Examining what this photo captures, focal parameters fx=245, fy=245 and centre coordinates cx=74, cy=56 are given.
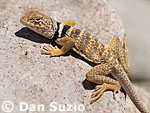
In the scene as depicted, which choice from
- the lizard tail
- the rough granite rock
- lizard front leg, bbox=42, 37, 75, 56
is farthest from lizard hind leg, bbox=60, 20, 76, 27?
the lizard tail

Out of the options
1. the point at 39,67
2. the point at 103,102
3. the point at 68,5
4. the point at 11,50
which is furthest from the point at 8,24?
the point at 103,102

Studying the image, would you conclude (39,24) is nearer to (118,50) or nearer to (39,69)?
(39,69)

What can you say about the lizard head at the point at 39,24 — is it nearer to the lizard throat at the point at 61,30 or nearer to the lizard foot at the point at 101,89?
the lizard throat at the point at 61,30

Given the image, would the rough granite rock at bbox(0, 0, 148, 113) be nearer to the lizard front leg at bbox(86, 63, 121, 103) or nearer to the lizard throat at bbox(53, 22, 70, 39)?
the lizard front leg at bbox(86, 63, 121, 103)

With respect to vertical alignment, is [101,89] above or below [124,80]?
below

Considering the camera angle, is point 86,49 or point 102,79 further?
point 86,49

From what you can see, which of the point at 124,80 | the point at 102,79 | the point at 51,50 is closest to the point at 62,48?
the point at 51,50
